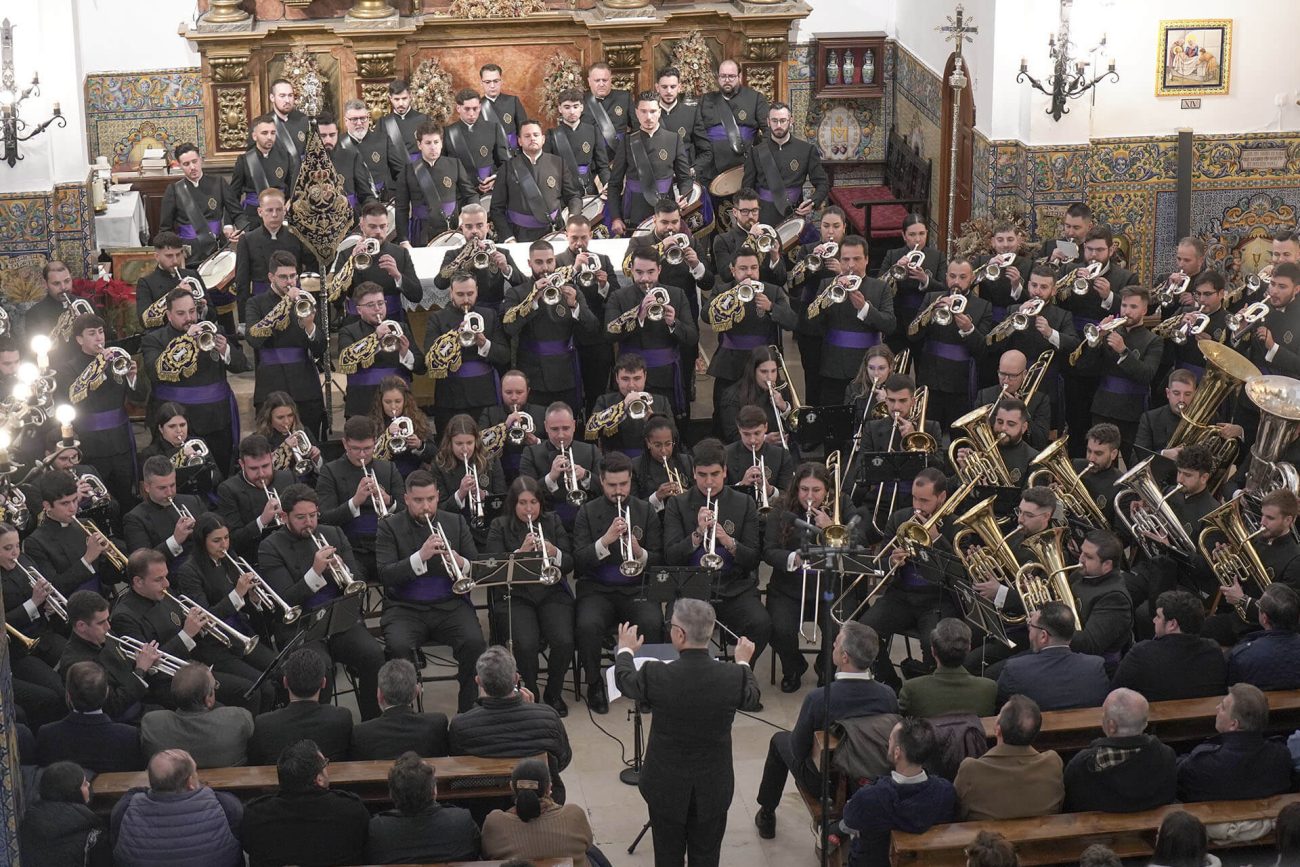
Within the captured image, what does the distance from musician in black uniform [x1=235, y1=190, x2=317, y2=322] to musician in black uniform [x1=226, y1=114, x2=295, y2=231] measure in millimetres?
1593

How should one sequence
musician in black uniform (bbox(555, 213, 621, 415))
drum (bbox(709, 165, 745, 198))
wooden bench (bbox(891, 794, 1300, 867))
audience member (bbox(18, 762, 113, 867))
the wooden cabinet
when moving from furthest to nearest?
the wooden cabinet
drum (bbox(709, 165, 745, 198))
musician in black uniform (bbox(555, 213, 621, 415))
audience member (bbox(18, 762, 113, 867))
wooden bench (bbox(891, 794, 1300, 867))

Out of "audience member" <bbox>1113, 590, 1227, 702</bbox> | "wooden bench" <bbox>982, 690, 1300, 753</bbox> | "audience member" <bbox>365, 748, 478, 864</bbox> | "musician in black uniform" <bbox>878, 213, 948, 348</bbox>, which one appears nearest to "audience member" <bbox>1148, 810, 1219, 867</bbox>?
"wooden bench" <bbox>982, 690, 1300, 753</bbox>

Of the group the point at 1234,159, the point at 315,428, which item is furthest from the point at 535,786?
the point at 1234,159

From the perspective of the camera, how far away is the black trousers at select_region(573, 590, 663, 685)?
1109 cm

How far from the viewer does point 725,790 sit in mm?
8953

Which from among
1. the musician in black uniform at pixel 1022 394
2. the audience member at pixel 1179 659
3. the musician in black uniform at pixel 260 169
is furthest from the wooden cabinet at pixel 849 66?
the audience member at pixel 1179 659

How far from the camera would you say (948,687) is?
9.26 m

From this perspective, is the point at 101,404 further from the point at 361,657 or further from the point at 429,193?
the point at 429,193

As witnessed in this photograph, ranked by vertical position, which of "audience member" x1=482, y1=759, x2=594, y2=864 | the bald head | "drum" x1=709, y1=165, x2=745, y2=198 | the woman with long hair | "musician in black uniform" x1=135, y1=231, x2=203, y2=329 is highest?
"drum" x1=709, y1=165, x2=745, y2=198

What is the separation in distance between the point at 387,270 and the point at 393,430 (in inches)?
81.6

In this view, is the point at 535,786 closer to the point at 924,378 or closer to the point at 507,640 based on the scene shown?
the point at 507,640

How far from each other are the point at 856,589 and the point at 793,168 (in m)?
5.96

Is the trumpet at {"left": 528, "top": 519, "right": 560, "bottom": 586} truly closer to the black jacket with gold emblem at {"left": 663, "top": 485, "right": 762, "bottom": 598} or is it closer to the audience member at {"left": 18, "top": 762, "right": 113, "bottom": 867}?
the black jacket with gold emblem at {"left": 663, "top": 485, "right": 762, "bottom": 598}

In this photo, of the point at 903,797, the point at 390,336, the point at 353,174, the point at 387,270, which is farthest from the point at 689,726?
the point at 353,174
